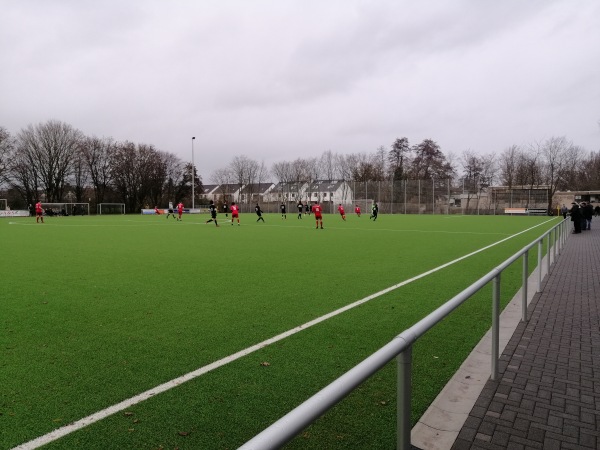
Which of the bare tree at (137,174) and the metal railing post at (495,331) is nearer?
the metal railing post at (495,331)

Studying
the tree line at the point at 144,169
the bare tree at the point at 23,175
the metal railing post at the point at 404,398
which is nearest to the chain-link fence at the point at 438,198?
the tree line at the point at 144,169

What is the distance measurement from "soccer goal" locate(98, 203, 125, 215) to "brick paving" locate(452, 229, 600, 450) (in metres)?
75.3

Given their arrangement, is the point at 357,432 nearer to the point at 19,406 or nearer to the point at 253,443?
the point at 253,443

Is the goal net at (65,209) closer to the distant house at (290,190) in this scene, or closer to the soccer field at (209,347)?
the distant house at (290,190)

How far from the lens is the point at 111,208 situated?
73750 millimetres

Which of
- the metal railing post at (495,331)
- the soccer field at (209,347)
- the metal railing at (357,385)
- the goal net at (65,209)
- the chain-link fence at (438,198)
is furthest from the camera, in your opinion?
the goal net at (65,209)

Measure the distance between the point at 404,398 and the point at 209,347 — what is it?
127 inches

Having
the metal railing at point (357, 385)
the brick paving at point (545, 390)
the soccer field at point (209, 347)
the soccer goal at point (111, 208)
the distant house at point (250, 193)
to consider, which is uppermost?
the distant house at point (250, 193)

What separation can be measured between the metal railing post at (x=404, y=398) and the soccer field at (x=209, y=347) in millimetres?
663

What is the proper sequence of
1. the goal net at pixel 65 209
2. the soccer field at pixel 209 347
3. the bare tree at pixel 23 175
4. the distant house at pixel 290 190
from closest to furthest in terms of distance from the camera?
the soccer field at pixel 209 347 → the goal net at pixel 65 209 → the bare tree at pixel 23 175 → the distant house at pixel 290 190

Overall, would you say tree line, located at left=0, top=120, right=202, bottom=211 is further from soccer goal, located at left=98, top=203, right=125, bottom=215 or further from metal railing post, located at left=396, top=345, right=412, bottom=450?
metal railing post, located at left=396, top=345, right=412, bottom=450

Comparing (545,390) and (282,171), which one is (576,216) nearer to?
(545,390)

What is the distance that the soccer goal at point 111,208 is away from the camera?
72562mm

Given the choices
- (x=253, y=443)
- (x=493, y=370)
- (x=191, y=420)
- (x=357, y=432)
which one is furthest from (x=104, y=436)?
(x=493, y=370)
